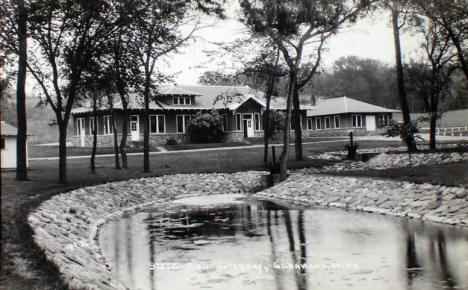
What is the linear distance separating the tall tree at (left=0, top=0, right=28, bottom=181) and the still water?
18.3 ft

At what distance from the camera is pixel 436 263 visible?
8.09 meters

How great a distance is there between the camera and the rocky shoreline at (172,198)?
8203mm

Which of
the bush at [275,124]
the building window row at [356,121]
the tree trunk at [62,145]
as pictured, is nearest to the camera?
the tree trunk at [62,145]

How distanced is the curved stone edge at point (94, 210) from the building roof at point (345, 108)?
2986 centimetres

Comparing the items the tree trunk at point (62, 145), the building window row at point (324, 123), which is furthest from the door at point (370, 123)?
the tree trunk at point (62, 145)

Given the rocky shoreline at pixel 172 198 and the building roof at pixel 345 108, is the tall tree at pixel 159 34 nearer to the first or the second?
the rocky shoreline at pixel 172 198

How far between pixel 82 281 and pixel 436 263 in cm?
577

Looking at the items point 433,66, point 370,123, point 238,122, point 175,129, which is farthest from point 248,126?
point 433,66

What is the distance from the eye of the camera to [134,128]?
4022 centimetres

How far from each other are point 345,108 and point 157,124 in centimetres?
2047

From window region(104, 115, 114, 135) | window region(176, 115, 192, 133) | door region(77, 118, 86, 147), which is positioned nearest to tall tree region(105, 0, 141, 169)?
window region(104, 115, 114, 135)

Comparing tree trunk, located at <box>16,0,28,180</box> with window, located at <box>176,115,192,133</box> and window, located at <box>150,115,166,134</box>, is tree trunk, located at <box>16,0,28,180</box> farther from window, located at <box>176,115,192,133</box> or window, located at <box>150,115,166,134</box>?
window, located at <box>176,115,192,133</box>

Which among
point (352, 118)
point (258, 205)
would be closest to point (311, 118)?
point (352, 118)

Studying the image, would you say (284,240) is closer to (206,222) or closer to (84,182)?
(206,222)
